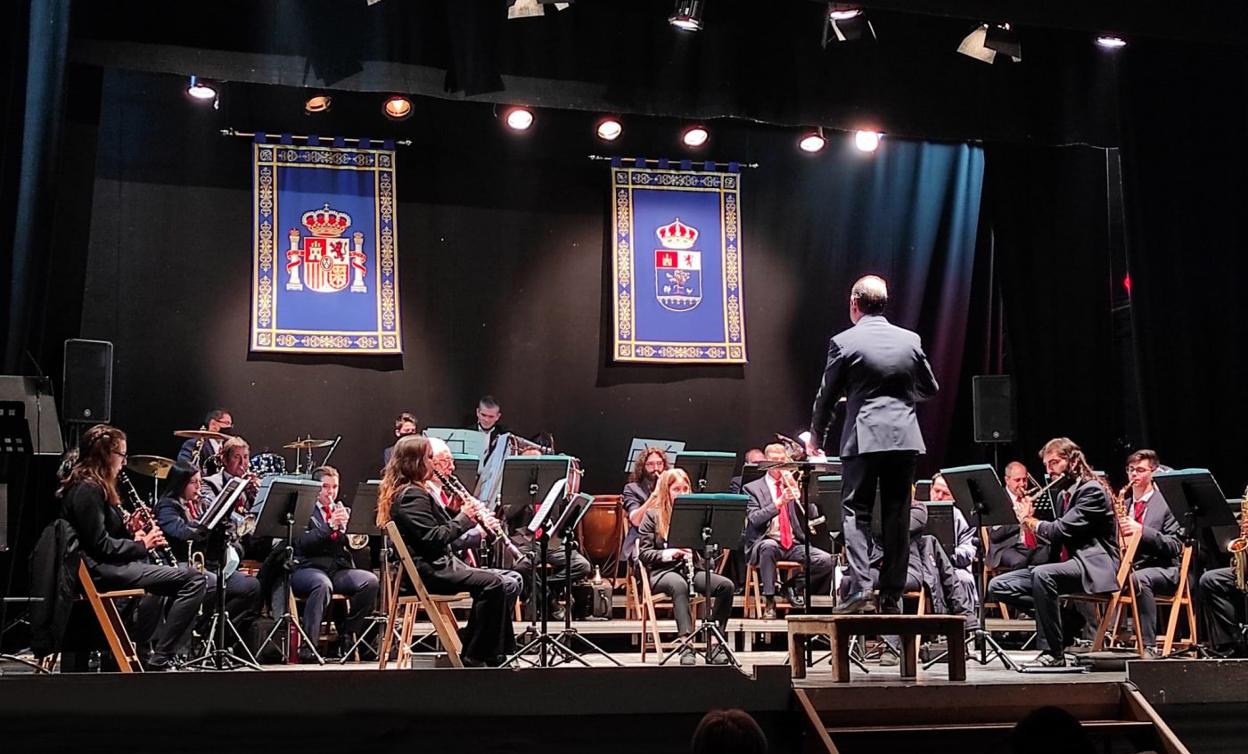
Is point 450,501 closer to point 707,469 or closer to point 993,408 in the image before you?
point 707,469

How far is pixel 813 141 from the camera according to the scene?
12.2 metres

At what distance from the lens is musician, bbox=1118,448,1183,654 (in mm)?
8141

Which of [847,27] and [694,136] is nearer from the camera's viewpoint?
[847,27]

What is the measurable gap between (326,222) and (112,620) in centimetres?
489

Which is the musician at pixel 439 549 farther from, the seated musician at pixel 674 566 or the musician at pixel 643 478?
the musician at pixel 643 478

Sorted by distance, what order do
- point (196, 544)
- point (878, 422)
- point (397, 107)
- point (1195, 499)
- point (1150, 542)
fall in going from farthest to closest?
point (397, 107)
point (196, 544)
point (1150, 542)
point (1195, 499)
point (878, 422)

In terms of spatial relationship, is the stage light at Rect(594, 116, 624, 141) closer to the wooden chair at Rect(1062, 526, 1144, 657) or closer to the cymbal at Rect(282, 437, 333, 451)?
the cymbal at Rect(282, 437, 333, 451)

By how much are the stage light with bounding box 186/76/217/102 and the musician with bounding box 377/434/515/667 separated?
5.20 meters

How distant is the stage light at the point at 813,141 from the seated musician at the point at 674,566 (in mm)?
4504

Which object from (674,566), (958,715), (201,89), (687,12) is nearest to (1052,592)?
(674,566)

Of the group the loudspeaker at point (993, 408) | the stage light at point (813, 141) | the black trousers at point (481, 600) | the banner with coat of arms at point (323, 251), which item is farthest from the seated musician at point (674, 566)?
the stage light at point (813, 141)

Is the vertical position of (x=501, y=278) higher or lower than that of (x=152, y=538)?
higher

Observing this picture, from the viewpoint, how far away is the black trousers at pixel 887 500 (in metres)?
5.71

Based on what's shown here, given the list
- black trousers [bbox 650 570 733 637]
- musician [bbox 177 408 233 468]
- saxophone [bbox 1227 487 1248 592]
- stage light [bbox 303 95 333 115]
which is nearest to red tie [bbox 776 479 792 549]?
black trousers [bbox 650 570 733 637]
